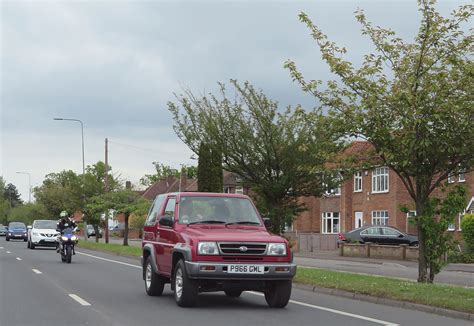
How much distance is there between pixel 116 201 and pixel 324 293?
2860 centimetres

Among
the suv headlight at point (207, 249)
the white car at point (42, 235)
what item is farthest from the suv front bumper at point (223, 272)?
the white car at point (42, 235)

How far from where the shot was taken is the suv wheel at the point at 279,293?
12094 mm

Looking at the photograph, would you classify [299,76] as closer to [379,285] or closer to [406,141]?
[406,141]

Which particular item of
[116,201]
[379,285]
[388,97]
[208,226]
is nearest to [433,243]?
[379,285]

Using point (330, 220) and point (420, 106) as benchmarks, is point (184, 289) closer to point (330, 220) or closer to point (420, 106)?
point (420, 106)

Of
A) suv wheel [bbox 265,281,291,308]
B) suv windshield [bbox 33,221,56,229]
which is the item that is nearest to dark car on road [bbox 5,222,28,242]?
suv windshield [bbox 33,221,56,229]

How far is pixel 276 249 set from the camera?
38.5 feet

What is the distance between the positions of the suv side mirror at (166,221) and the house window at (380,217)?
38.9 metres

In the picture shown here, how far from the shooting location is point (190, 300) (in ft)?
38.6

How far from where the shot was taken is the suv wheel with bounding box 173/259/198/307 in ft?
38.3

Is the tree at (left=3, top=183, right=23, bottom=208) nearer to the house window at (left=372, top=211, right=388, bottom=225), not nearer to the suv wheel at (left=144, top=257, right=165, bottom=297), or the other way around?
the house window at (left=372, top=211, right=388, bottom=225)

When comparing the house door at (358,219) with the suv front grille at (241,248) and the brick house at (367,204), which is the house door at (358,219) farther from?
the suv front grille at (241,248)

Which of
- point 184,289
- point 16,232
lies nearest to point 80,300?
point 184,289

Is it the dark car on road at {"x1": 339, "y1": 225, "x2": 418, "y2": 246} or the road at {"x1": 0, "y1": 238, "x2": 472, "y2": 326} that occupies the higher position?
the road at {"x1": 0, "y1": 238, "x2": 472, "y2": 326}
